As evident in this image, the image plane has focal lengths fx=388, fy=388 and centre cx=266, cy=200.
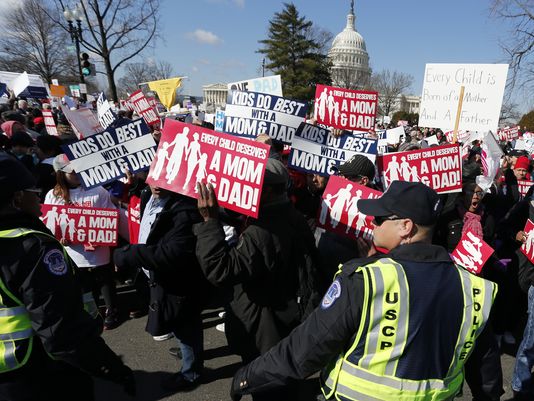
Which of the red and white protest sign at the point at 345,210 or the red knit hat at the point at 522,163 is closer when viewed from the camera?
the red and white protest sign at the point at 345,210

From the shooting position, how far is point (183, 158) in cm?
259

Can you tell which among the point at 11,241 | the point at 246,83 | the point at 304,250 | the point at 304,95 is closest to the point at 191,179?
the point at 304,250

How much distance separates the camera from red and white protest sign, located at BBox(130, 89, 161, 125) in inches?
289

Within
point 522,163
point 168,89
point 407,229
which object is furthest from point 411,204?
point 168,89

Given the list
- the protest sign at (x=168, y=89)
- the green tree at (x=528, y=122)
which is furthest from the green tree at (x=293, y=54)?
the protest sign at (x=168, y=89)

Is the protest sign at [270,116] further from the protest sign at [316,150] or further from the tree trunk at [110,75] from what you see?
the tree trunk at [110,75]

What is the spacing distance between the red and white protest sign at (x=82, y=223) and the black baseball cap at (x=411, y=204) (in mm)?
2826

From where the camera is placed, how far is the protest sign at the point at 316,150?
13.5 feet

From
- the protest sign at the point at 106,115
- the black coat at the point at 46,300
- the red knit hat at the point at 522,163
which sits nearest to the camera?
the black coat at the point at 46,300

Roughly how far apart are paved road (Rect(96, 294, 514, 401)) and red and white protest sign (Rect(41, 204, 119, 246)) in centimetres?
107

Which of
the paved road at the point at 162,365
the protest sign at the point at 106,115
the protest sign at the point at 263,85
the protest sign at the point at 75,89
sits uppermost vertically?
the protest sign at the point at 75,89

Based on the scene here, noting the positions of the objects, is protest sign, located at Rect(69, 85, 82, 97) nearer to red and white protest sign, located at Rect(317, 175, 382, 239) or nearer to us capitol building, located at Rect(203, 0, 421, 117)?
red and white protest sign, located at Rect(317, 175, 382, 239)

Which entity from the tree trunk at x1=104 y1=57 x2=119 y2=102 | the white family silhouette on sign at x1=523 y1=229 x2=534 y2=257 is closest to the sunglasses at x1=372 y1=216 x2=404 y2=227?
the white family silhouette on sign at x1=523 y1=229 x2=534 y2=257

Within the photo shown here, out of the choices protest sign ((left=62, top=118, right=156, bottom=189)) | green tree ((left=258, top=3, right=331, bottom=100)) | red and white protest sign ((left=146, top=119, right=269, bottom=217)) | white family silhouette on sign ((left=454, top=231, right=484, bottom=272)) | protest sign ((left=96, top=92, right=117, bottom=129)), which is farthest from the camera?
green tree ((left=258, top=3, right=331, bottom=100))
